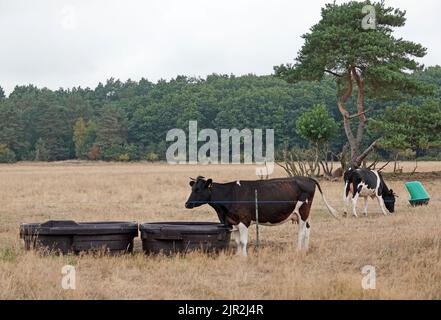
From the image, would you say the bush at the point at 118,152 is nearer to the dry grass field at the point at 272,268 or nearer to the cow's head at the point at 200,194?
the dry grass field at the point at 272,268

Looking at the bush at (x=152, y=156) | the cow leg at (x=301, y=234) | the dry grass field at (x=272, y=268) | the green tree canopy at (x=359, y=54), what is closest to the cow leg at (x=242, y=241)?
the dry grass field at (x=272, y=268)

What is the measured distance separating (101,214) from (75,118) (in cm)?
8641

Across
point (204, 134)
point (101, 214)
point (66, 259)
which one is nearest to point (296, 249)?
point (66, 259)

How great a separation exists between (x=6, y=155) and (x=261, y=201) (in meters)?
79.0

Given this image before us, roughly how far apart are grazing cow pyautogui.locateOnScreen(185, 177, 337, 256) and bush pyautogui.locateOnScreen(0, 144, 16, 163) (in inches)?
3049

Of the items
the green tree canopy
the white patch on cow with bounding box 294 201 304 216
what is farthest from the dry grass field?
the green tree canopy

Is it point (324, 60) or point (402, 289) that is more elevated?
point (324, 60)

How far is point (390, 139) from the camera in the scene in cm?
3194

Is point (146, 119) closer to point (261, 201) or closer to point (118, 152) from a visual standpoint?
point (118, 152)

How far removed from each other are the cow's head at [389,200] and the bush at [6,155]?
73.2 metres

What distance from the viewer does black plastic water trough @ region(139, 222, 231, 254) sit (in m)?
10.7

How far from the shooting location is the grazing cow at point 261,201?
1154cm

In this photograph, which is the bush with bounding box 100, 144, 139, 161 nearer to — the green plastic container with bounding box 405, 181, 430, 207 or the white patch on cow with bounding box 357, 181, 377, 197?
the green plastic container with bounding box 405, 181, 430, 207
